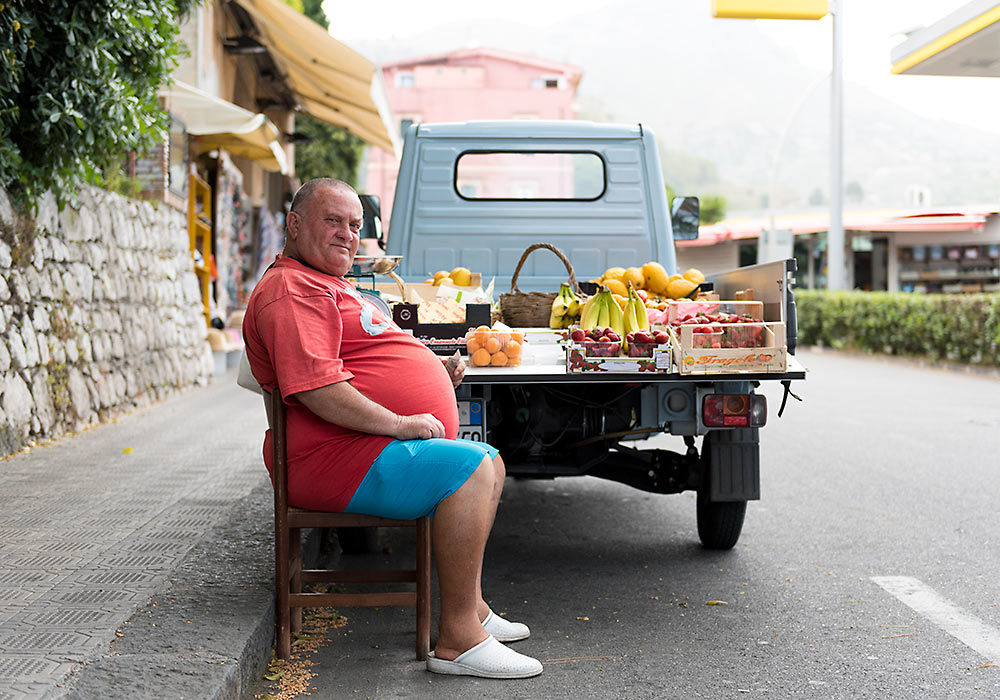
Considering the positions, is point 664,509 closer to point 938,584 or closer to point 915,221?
point 938,584

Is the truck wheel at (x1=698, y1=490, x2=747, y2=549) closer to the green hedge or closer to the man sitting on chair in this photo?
the man sitting on chair

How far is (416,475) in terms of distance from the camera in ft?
12.1

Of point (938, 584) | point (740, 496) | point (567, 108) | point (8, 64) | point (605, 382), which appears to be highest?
point (567, 108)

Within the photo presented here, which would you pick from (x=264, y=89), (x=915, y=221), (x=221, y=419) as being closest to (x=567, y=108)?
(x=915, y=221)

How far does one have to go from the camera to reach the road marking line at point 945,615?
4.19 metres

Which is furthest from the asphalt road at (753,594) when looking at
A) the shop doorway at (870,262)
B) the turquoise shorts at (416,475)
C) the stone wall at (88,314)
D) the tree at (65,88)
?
the shop doorway at (870,262)

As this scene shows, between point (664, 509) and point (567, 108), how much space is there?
195 ft

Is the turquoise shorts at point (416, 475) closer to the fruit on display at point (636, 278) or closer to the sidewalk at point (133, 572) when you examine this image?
the sidewalk at point (133, 572)

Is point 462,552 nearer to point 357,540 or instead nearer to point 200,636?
point 200,636

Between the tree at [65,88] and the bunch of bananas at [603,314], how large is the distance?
407cm

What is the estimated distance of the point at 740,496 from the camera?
17.0ft

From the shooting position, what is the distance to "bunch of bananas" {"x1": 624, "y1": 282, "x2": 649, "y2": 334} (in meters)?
5.06

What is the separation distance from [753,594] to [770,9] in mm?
12509

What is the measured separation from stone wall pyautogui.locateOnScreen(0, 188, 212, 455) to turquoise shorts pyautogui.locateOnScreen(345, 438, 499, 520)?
469 centimetres
